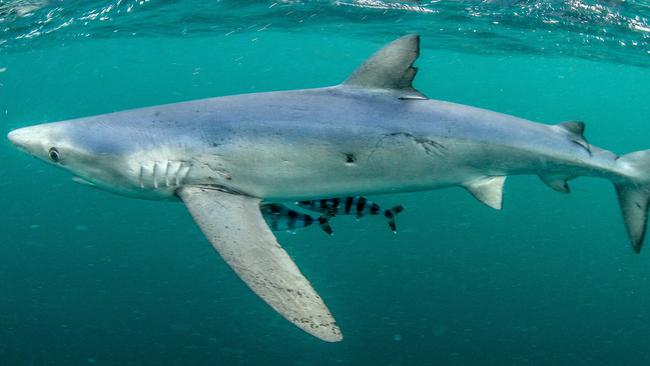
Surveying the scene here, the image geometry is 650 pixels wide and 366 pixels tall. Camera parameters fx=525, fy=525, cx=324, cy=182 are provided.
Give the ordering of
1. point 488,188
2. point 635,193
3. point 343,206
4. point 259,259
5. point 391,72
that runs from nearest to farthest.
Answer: point 259,259 → point 391,72 → point 488,188 → point 635,193 → point 343,206

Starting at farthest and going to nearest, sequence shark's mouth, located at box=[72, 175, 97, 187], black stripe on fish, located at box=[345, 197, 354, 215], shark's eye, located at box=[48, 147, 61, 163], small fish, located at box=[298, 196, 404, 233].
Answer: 1. black stripe on fish, located at box=[345, 197, 354, 215]
2. small fish, located at box=[298, 196, 404, 233]
3. shark's mouth, located at box=[72, 175, 97, 187]
4. shark's eye, located at box=[48, 147, 61, 163]

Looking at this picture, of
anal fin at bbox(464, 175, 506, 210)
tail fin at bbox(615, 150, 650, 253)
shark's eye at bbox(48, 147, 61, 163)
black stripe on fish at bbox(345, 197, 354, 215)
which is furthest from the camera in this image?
black stripe on fish at bbox(345, 197, 354, 215)

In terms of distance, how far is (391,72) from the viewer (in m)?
4.52

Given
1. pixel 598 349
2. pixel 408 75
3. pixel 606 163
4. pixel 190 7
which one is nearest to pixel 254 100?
pixel 408 75

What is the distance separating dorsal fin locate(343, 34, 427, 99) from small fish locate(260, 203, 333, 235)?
4.89 ft

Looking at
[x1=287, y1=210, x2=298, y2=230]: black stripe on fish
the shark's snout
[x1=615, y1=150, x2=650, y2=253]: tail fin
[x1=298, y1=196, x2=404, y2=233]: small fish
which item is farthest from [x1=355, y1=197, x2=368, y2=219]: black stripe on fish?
the shark's snout

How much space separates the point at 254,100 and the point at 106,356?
31.6 feet

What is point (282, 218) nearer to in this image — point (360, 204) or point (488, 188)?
point (360, 204)

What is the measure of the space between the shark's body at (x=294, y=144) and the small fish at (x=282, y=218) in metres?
0.76

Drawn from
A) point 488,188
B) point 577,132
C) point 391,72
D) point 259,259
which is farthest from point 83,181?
point 577,132

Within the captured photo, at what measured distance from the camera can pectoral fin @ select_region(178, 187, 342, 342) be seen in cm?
320

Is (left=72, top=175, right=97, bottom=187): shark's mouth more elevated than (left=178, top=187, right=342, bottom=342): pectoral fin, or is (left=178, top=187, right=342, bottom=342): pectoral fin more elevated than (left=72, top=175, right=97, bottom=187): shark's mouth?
(left=72, top=175, right=97, bottom=187): shark's mouth

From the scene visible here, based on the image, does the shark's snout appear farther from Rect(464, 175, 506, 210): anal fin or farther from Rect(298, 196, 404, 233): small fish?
Rect(464, 175, 506, 210): anal fin

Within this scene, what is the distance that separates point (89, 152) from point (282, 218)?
202cm
